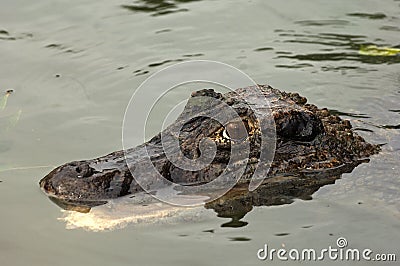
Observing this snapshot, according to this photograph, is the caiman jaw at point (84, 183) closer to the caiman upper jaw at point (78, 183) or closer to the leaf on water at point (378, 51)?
the caiman upper jaw at point (78, 183)

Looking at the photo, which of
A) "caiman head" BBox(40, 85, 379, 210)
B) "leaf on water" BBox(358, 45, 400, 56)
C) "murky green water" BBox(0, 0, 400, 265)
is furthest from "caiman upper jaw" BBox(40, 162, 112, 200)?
"leaf on water" BBox(358, 45, 400, 56)

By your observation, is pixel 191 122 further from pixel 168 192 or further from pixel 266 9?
pixel 266 9

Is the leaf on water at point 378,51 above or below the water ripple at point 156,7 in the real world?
below

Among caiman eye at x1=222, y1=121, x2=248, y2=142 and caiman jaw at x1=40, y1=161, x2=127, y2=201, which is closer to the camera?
caiman jaw at x1=40, y1=161, x2=127, y2=201

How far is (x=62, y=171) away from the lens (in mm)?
4574

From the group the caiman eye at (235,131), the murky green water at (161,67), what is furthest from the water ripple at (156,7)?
the caiman eye at (235,131)

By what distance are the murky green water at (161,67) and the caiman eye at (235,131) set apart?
0.51m

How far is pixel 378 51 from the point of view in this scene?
25.3 feet

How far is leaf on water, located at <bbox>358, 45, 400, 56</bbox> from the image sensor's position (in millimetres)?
7668

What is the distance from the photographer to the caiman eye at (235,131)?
474 cm

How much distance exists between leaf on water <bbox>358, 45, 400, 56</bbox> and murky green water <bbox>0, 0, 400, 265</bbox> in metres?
0.10

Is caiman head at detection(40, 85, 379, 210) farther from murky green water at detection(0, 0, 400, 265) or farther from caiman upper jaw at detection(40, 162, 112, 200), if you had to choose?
murky green water at detection(0, 0, 400, 265)

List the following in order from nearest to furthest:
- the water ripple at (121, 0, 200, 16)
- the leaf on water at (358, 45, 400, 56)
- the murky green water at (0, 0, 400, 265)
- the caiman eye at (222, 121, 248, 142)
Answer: the murky green water at (0, 0, 400, 265), the caiman eye at (222, 121, 248, 142), the leaf on water at (358, 45, 400, 56), the water ripple at (121, 0, 200, 16)

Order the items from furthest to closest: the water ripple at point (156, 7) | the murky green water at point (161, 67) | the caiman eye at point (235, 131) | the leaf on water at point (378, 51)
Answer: the water ripple at point (156, 7) → the leaf on water at point (378, 51) → the caiman eye at point (235, 131) → the murky green water at point (161, 67)
